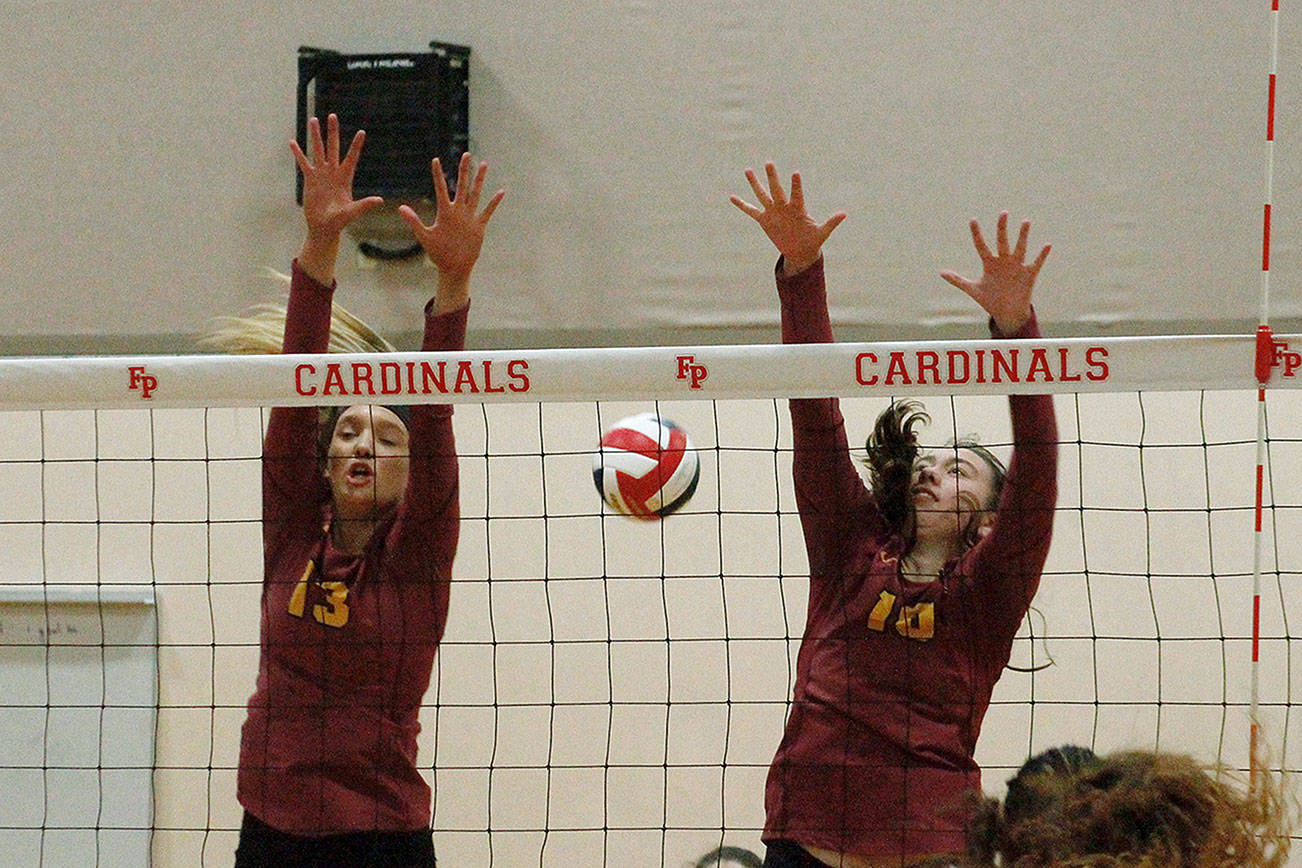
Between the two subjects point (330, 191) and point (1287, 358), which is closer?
point (1287, 358)

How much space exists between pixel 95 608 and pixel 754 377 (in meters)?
2.82

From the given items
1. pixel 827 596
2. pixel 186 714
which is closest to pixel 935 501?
pixel 827 596

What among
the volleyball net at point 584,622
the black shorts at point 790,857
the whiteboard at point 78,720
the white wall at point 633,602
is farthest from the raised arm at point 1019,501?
the whiteboard at point 78,720

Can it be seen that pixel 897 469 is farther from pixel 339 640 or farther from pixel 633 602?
pixel 633 602

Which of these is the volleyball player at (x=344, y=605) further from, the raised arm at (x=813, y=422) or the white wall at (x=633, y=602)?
the white wall at (x=633, y=602)

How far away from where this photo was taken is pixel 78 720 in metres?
4.69

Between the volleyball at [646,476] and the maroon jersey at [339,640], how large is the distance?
630 mm

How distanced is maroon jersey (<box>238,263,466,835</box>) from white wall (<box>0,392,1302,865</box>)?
1489 millimetres

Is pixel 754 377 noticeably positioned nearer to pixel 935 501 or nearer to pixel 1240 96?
pixel 935 501

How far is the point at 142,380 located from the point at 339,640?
0.69m

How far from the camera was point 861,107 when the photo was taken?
474 cm

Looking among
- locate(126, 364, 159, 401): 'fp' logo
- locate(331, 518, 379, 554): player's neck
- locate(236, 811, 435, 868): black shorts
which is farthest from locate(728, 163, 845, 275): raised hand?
locate(236, 811, 435, 868): black shorts

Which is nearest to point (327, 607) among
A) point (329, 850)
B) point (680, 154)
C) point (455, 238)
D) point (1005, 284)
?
point (329, 850)

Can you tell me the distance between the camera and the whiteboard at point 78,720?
182 inches
